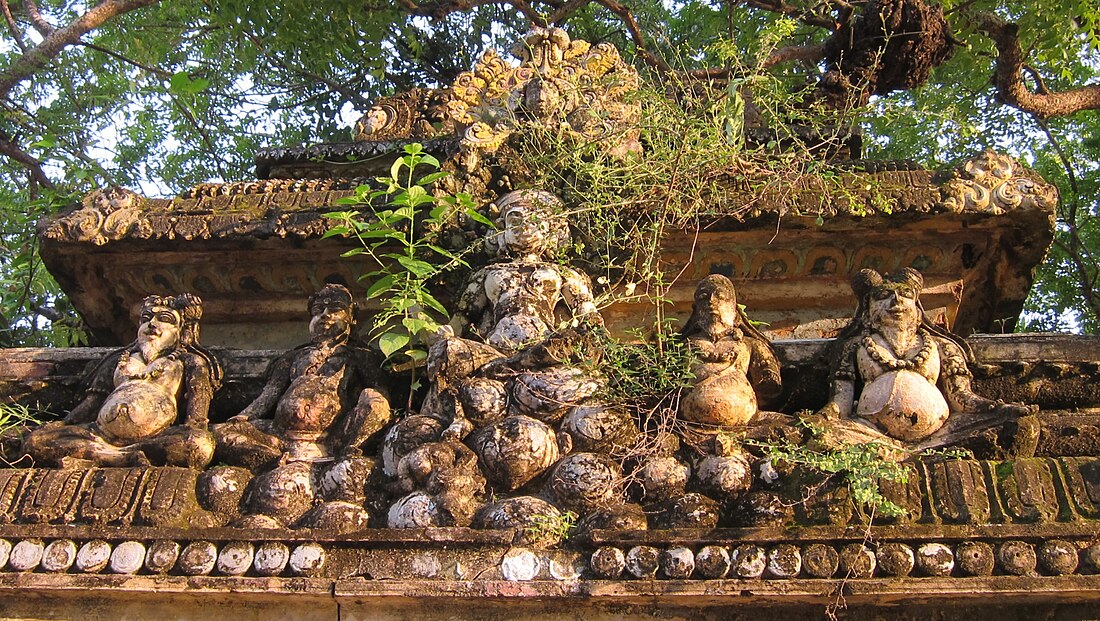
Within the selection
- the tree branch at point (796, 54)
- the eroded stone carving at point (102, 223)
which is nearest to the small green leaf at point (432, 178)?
the eroded stone carving at point (102, 223)

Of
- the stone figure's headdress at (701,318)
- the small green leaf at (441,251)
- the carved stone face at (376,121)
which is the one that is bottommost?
the stone figure's headdress at (701,318)

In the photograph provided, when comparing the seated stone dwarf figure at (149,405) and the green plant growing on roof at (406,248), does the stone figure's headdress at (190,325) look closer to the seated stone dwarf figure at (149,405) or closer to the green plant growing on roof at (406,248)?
the seated stone dwarf figure at (149,405)

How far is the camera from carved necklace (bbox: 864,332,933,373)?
188 inches

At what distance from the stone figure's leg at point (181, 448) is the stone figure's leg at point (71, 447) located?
0.08 meters

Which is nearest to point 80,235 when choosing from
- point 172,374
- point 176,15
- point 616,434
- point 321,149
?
point 172,374

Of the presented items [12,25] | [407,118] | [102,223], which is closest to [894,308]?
[102,223]

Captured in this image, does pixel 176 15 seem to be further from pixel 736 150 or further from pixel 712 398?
pixel 712 398

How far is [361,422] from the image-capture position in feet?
16.0

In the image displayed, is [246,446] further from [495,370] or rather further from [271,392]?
[495,370]

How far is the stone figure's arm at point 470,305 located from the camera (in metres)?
5.52

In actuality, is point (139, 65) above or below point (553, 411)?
above

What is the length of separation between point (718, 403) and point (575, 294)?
1.14 meters

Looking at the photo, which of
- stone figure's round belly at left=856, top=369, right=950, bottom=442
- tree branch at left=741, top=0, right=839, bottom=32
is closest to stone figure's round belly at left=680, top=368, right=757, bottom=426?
stone figure's round belly at left=856, top=369, right=950, bottom=442

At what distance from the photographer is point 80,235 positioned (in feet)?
19.6
